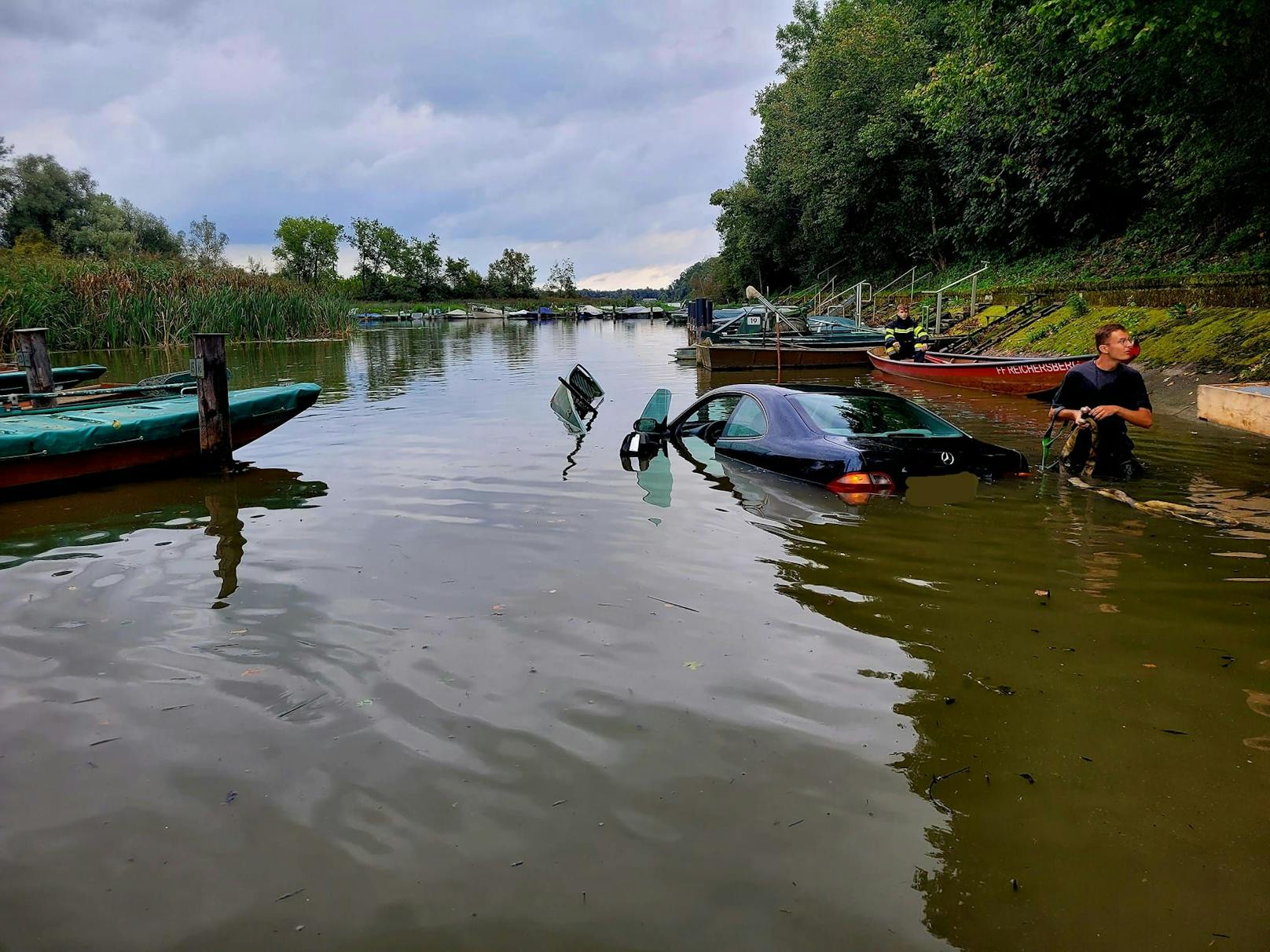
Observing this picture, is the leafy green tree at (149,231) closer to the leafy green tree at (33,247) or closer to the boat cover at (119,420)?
the leafy green tree at (33,247)

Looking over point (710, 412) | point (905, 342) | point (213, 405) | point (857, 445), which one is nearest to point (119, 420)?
point (213, 405)

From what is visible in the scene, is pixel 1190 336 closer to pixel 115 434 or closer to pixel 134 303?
pixel 115 434

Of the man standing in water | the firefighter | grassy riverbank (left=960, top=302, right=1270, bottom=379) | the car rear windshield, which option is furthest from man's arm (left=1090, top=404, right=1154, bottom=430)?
the firefighter

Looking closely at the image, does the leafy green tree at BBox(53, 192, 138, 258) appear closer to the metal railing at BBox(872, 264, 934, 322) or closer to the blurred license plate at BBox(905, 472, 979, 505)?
the metal railing at BBox(872, 264, 934, 322)

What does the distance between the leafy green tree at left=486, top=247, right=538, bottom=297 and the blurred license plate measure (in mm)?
130549

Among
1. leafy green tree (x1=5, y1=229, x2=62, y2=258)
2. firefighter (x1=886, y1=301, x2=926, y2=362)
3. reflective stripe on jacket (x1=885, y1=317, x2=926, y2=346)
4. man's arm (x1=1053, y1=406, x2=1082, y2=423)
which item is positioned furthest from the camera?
leafy green tree (x1=5, y1=229, x2=62, y2=258)

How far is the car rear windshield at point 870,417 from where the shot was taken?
21.9 ft

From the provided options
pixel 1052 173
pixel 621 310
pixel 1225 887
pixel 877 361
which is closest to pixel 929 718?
pixel 1225 887

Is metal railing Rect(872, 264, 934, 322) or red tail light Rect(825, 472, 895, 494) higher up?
metal railing Rect(872, 264, 934, 322)

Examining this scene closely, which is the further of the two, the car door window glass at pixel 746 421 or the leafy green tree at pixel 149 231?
the leafy green tree at pixel 149 231

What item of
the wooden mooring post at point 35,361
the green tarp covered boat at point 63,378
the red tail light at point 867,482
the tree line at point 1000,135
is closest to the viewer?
the red tail light at point 867,482

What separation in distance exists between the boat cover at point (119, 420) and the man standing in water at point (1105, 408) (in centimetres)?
935

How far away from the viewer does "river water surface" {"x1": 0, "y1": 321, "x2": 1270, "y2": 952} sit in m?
2.33

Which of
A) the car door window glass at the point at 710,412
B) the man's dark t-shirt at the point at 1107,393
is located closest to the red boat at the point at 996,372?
the man's dark t-shirt at the point at 1107,393
